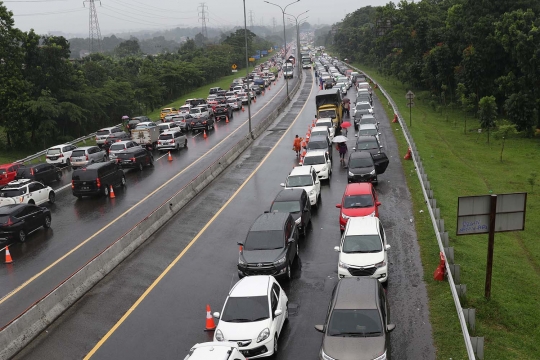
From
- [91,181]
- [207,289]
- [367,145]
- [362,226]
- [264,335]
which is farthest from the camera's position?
[367,145]

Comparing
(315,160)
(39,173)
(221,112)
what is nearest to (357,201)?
(315,160)

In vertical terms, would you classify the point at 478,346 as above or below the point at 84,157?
above

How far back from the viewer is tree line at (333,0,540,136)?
4919 centimetres

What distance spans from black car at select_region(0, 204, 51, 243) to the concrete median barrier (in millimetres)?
5232

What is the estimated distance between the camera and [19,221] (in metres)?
23.7

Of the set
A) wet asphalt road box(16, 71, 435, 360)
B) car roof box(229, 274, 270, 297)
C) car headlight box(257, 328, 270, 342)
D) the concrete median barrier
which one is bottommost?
wet asphalt road box(16, 71, 435, 360)

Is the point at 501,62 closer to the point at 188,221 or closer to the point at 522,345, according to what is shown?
the point at 188,221

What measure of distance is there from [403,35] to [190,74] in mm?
36379

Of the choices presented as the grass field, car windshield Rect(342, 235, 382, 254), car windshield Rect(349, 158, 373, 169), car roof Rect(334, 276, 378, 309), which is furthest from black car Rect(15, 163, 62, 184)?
car roof Rect(334, 276, 378, 309)

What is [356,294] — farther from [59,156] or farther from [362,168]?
[59,156]

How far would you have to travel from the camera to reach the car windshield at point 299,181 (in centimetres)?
2591

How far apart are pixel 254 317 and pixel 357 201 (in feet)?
32.6

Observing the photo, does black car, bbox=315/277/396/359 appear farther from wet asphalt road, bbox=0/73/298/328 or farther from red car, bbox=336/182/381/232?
wet asphalt road, bbox=0/73/298/328

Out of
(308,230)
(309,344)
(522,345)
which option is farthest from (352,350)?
(308,230)
